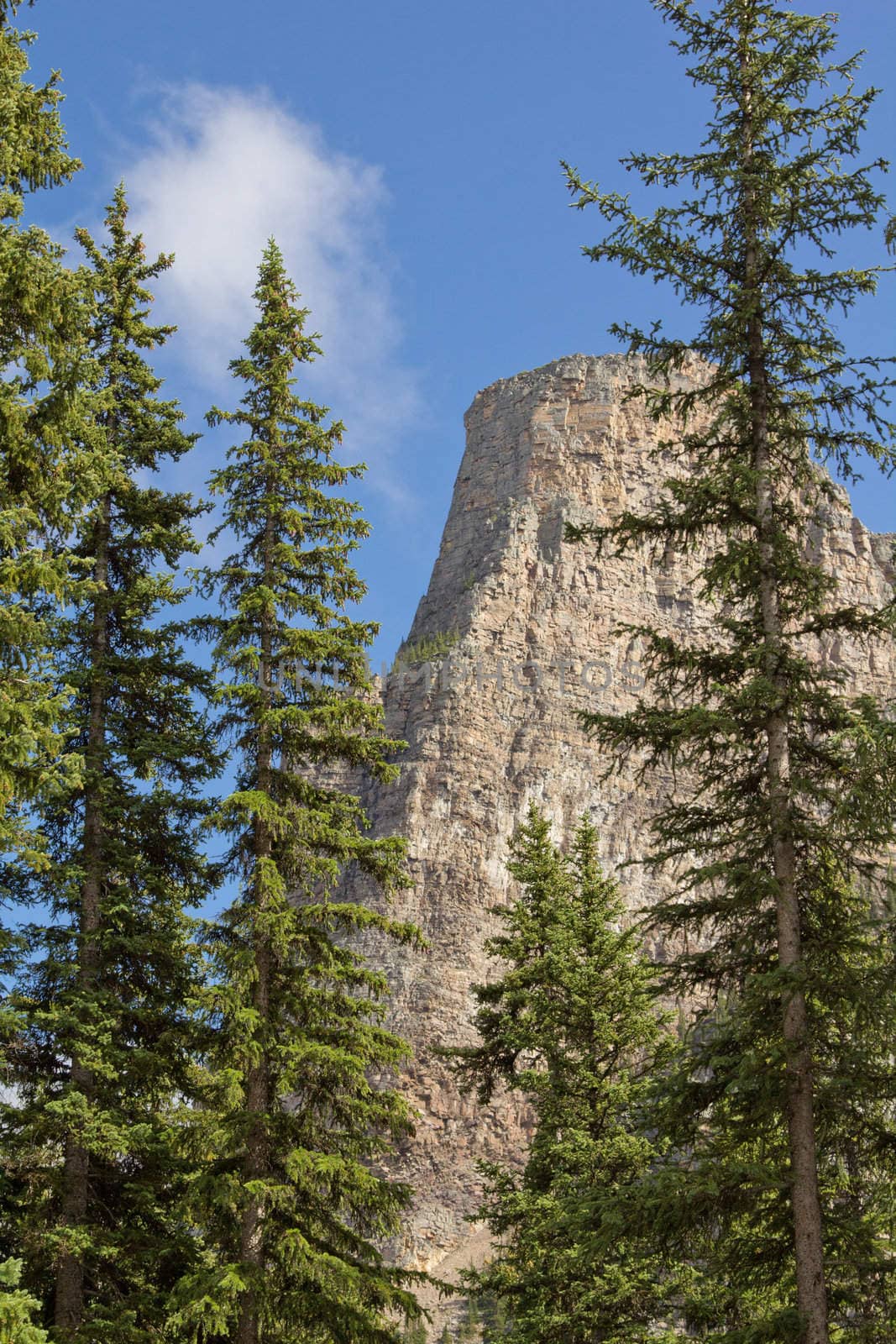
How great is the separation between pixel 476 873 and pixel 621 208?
114 metres

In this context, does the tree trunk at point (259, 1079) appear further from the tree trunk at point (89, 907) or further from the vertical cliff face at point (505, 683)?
the vertical cliff face at point (505, 683)

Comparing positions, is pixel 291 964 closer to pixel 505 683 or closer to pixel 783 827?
pixel 783 827

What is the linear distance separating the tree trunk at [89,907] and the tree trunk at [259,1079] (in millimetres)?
1936

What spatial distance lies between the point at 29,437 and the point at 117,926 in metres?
7.84

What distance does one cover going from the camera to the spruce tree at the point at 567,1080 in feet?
64.9

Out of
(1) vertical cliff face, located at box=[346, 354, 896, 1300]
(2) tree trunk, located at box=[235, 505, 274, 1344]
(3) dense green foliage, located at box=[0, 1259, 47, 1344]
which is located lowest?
(3) dense green foliage, located at box=[0, 1259, 47, 1344]

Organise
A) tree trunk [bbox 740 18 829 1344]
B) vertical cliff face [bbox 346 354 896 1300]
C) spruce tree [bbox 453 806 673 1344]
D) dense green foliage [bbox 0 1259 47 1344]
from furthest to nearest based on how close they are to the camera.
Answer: vertical cliff face [bbox 346 354 896 1300], spruce tree [bbox 453 806 673 1344], tree trunk [bbox 740 18 829 1344], dense green foliage [bbox 0 1259 47 1344]

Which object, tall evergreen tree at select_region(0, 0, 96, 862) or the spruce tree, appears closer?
tall evergreen tree at select_region(0, 0, 96, 862)

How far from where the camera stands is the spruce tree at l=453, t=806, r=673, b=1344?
64.9 feet

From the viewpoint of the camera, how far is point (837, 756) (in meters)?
12.7

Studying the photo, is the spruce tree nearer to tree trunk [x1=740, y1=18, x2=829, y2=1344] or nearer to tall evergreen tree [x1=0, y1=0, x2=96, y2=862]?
tree trunk [x1=740, y1=18, x2=829, y2=1344]

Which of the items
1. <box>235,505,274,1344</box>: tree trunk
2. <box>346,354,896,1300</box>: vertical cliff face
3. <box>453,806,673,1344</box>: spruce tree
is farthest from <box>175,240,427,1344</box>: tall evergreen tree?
<box>346,354,896,1300</box>: vertical cliff face

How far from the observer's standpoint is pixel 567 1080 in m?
21.9

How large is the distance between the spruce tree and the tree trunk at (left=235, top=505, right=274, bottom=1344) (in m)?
4.59
